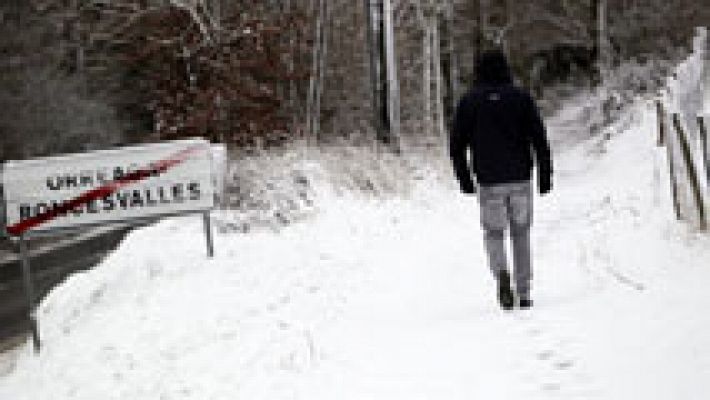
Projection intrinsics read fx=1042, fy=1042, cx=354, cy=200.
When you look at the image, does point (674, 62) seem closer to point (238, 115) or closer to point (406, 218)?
point (238, 115)

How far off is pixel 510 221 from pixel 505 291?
1.84ft

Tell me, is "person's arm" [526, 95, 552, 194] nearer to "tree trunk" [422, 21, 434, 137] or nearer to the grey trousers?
the grey trousers

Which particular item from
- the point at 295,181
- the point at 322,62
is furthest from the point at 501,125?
the point at 322,62

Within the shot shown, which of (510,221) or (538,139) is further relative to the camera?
(510,221)

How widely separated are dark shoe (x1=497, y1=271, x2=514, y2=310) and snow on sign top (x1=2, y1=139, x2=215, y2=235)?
14.4 feet

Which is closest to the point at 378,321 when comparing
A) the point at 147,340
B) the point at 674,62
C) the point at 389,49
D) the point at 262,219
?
the point at 147,340

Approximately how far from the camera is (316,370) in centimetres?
762

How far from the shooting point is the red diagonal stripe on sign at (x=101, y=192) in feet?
37.8

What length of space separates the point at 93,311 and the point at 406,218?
618 cm

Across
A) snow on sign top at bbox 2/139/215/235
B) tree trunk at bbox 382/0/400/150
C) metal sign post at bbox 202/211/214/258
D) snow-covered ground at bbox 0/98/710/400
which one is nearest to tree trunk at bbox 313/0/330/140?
tree trunk at bbox 382/0/400/150

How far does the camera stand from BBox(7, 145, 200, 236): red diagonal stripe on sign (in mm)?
11516

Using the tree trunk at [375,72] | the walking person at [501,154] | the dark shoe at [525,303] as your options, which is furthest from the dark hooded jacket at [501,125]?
the tree trunk at [375,72]

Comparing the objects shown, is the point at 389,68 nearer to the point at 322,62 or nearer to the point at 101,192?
the point at 322,62

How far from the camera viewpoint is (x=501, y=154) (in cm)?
806
